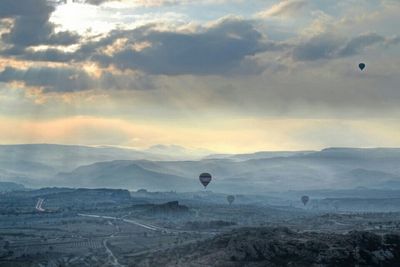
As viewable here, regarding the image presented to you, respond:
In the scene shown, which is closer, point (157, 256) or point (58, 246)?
point (157, 256)

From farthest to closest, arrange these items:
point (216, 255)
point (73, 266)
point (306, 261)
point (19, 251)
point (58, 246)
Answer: point (58, 246) → point (19, 251) → point (73, 266) → point (216, 255) → point (306, 261)

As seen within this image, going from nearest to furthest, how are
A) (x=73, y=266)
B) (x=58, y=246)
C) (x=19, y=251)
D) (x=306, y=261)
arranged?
(x=306, y=261), (x=73, y=266), (x=19, y=251), (x=58, y=246)

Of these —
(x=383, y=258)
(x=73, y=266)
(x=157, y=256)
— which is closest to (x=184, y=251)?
(x=157, y=256)

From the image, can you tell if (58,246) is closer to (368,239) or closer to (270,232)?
(270,232)

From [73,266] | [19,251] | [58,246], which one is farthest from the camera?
[58,246]

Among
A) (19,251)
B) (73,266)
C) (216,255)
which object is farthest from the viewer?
(19,251)

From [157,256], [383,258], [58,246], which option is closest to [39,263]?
[157,256]

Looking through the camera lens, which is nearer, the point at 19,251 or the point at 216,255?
the point at 216,255

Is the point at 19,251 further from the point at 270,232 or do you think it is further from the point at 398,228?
the point at 398,228

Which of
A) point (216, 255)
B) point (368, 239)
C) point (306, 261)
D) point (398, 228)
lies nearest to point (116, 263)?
point (216, 255)
